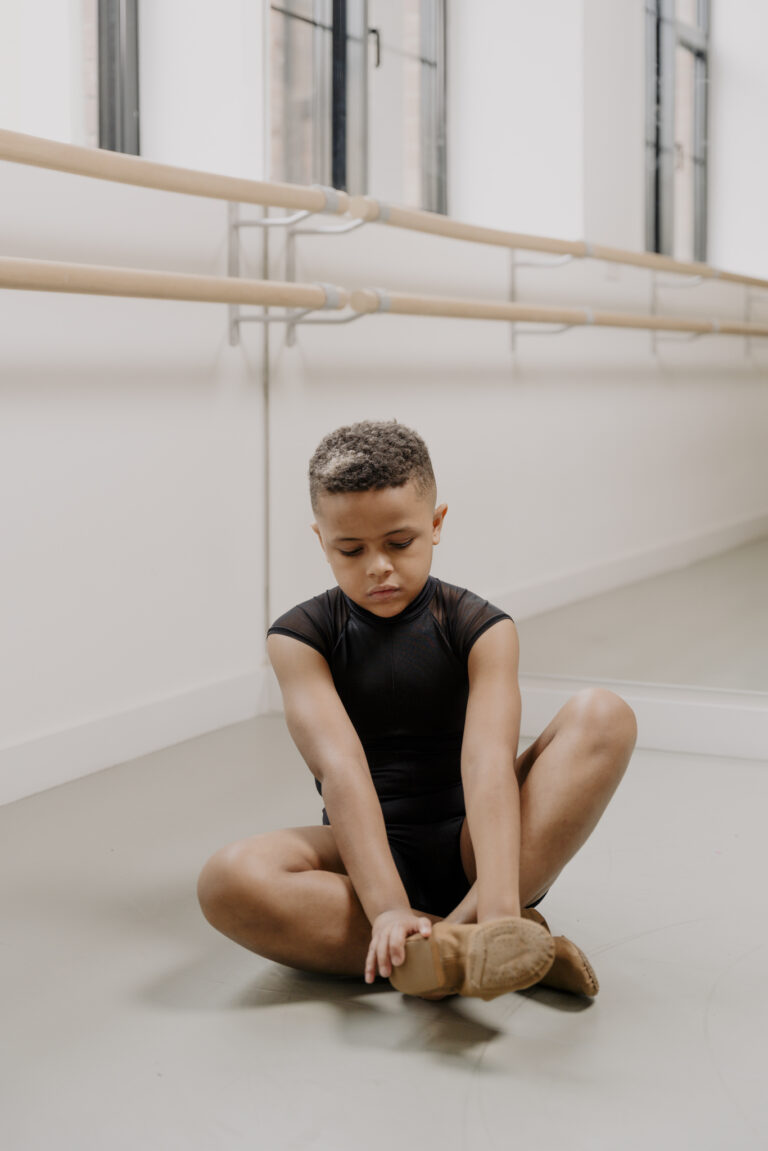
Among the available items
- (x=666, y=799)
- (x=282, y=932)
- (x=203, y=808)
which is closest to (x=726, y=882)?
(x=666, y=799)

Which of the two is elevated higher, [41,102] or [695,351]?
[41,102]

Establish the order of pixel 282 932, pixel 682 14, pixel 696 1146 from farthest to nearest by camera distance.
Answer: pixel 682 14 → pixel 282 932 → pixel 696 1146

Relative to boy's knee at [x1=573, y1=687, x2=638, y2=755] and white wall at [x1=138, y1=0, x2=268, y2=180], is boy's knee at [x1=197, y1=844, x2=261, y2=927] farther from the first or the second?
white wall at [x1=138, y1=0, x2=268, y2=180]

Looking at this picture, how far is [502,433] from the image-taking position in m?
2.36

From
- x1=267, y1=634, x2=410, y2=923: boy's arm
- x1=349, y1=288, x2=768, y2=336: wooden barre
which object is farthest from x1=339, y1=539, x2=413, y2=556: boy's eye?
x1=349, y1=288, x2=768, y2=336: wooden barre

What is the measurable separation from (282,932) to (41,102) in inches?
63.1

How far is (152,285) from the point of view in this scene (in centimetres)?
177

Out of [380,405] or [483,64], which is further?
[483,64]

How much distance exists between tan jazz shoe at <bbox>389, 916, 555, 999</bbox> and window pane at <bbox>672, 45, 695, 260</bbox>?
61.2 inches

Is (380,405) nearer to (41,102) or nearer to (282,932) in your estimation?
(41,102)

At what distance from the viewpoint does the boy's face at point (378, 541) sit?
1199 millimetres

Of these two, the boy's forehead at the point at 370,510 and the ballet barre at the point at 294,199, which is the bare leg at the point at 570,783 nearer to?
the boy's forehead at the point at 370,510

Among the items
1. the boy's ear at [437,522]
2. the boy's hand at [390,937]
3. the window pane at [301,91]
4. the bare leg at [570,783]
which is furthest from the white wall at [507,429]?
the boy's hand at [390,937]

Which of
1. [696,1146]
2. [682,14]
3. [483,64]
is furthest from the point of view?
[483,64]
